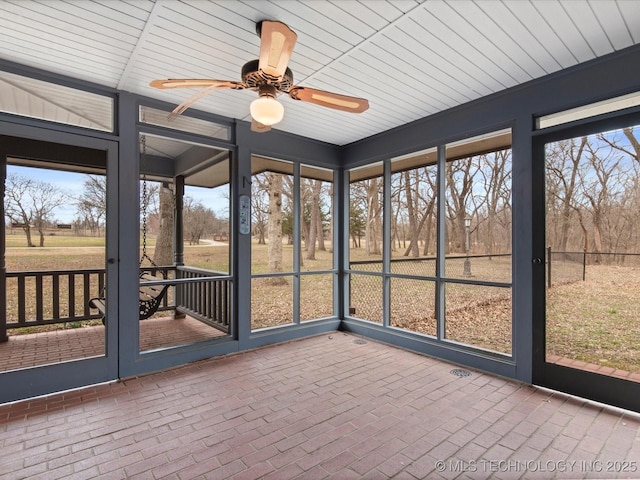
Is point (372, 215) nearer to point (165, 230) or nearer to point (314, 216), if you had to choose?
point (314, 216)

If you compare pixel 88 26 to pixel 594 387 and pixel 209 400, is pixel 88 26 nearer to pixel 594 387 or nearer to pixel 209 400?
pixel 209 400

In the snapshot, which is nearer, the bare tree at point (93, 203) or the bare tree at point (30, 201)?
the bare tree at point (93, 203)

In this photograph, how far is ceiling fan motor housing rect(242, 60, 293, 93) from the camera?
7.22 ft

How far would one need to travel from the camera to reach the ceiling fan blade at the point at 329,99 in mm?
2293

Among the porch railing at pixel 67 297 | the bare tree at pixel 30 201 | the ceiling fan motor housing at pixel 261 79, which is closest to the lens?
the ceiling fan motor housing at pixel 261 79

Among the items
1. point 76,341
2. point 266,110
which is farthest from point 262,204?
point 266,110

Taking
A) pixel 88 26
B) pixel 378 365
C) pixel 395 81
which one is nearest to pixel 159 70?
pixel 88 26

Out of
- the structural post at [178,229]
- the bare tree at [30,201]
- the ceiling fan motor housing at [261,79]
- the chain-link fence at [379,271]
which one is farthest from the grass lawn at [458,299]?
the ceiling fan motor housing at [261,79]

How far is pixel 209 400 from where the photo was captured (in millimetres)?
2725

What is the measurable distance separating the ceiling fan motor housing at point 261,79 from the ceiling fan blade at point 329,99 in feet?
0.20

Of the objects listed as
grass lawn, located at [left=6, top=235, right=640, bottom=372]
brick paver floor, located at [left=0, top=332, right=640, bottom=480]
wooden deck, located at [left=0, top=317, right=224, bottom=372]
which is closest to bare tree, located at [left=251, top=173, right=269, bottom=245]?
grass lawn, located at [left=6, top=235, right=640, bottom=372]

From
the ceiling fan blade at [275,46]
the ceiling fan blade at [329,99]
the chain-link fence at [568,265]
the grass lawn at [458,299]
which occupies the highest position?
the ceiling fan blade at [275,46]

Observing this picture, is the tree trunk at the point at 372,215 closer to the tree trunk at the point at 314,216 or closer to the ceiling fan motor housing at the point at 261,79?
the tree trunk at the point at 314,216

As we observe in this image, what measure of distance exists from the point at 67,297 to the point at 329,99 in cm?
471
